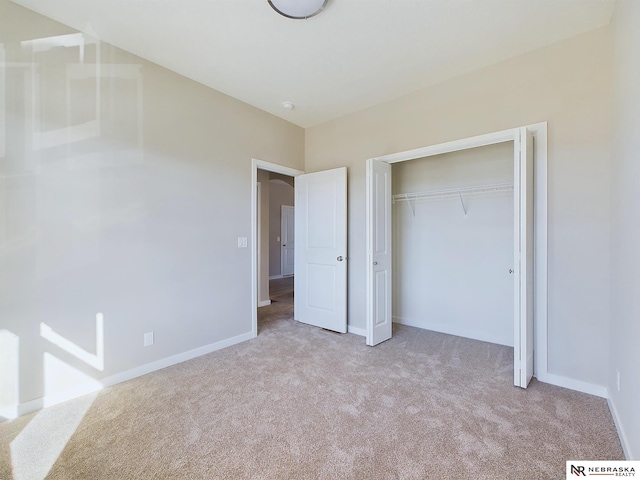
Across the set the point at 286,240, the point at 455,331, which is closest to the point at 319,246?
the point at 455,331

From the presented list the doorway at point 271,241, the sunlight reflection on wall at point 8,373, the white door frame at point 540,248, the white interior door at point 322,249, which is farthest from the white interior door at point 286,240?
the white door frame at point 540,248

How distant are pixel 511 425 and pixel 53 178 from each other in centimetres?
366

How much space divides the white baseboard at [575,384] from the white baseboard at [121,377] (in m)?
3.00

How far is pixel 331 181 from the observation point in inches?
154

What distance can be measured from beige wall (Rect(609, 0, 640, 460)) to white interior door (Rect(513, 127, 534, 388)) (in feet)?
1.63

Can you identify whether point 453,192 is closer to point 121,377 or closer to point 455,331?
point 455,331

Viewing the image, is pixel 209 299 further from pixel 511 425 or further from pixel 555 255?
pixel 555 255

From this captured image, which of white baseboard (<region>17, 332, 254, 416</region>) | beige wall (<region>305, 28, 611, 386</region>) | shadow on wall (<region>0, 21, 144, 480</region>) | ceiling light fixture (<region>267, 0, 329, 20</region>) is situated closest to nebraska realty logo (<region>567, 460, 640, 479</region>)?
beige wall (<region>305, 28, 611, 386</region>)

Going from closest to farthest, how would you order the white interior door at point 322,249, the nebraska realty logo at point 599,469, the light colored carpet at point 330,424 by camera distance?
the nebraska realty logo at point 599,469 < the light colored carpet at point 330,424 < the white interior door at point 322,249

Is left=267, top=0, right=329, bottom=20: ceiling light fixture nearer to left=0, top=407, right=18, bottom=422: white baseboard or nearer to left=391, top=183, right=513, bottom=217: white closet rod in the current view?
left=391, top=183, right=513, bottom=217: white closet rod

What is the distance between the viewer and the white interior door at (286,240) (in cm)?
887

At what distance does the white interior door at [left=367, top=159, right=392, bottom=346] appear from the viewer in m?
3.29

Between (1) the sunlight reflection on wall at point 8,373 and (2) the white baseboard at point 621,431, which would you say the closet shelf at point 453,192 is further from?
(1) the sunlight reflection on wall at point 8,373

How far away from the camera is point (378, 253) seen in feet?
11.1
